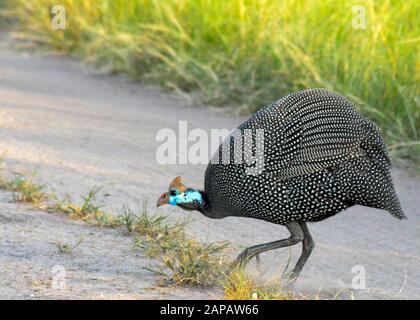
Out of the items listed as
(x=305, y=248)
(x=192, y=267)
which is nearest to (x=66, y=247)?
(x=192, y=267)

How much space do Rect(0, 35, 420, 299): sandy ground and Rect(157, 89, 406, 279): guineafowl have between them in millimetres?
334

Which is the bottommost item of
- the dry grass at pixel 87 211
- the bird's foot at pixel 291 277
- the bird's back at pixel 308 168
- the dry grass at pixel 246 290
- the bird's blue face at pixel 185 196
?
the bird's foot at pixel 291 277

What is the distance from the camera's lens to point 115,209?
17.8ft

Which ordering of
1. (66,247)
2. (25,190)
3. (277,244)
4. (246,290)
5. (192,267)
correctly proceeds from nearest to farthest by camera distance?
(246,290)
(192,267)
(277,244)
(66,247)
(25,190)

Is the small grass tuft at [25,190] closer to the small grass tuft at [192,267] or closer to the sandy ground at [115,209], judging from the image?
the sandy ground at [115,209]

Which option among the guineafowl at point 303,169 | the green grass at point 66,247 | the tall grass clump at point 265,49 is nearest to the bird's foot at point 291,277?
the guineafowl at point 303,169

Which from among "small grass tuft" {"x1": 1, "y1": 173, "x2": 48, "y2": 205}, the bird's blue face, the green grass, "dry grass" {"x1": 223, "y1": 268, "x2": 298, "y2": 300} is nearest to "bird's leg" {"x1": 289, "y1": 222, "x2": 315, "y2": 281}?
"dry grass" {"x1": 223, "y1": 268, "x2": 298, "y2": 300}

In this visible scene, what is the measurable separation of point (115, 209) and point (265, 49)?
2589 millimetres

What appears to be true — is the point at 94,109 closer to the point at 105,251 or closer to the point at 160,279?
the point at 105,251

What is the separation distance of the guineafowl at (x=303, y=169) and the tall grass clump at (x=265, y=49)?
5.58 ft

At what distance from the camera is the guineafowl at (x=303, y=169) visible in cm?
433

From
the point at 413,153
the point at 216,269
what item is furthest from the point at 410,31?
the point at 216,269

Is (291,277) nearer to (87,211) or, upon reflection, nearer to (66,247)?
(66,247)

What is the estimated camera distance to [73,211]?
5211 mm
